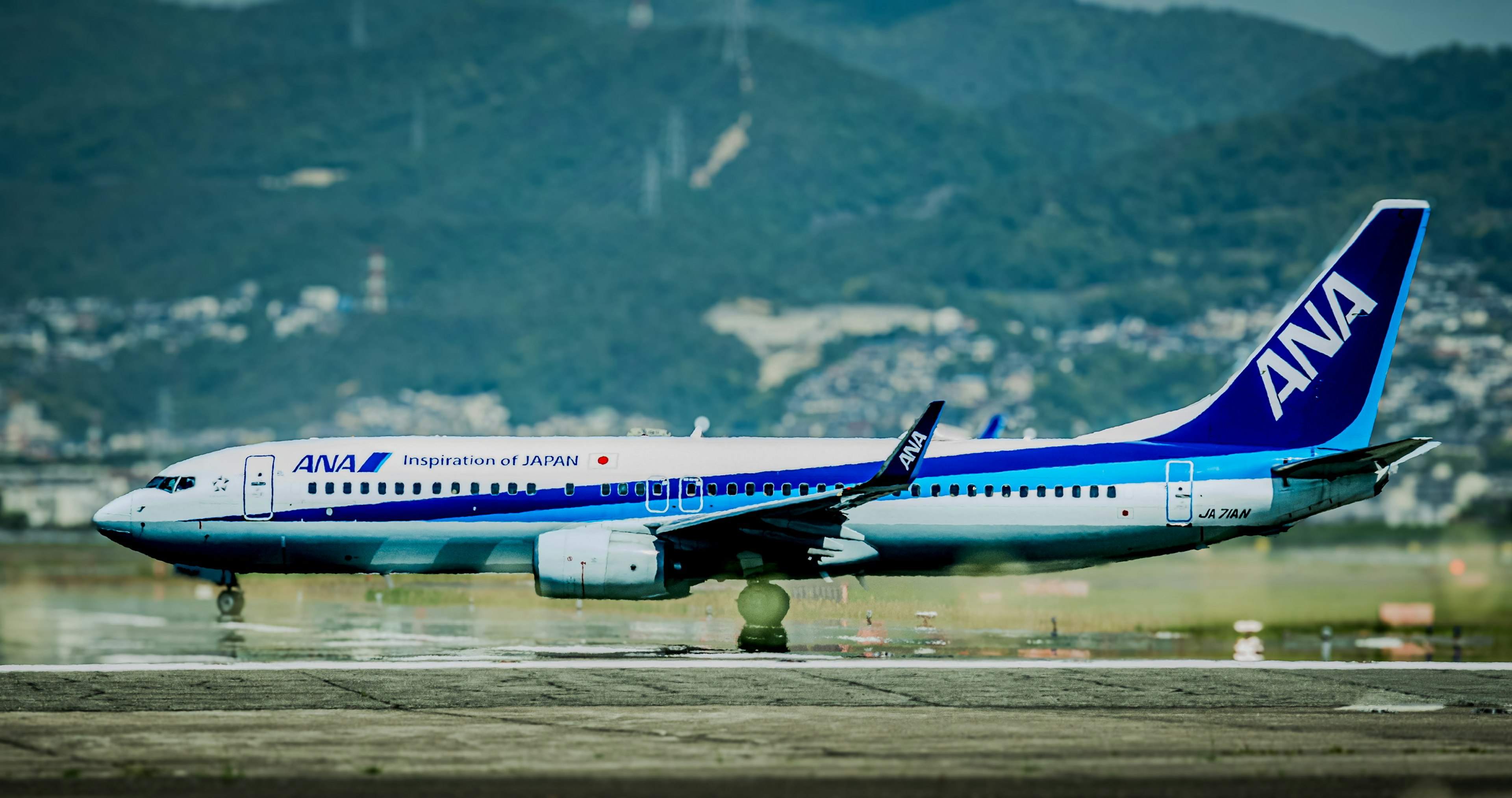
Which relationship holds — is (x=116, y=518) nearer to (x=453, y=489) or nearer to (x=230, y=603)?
(x=230, y=603)

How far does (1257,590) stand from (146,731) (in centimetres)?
4169

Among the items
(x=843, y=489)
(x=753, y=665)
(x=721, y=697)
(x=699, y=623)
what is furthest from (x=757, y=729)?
(x=699, y=623)

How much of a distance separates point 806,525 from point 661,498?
2.65m

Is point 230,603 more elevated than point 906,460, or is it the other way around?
point 906,460

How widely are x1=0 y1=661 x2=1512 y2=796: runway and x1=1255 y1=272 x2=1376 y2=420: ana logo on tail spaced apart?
6825 mm

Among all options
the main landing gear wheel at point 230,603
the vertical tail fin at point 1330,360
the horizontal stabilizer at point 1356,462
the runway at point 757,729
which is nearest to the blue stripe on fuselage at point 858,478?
the vertical tail fin at point 1330,360

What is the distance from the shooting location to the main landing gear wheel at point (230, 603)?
36344 millimetres

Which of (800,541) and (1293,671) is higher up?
(800,541)

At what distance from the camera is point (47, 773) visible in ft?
57.3

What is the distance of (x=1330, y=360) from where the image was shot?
33438 millimetres

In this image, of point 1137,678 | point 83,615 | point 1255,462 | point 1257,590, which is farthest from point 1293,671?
point 1257,590

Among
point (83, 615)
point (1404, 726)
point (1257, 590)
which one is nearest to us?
point (1404, 726)

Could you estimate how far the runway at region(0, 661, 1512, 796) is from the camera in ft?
56.7

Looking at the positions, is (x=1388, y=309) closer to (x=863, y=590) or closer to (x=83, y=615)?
(x=863, y=590)
